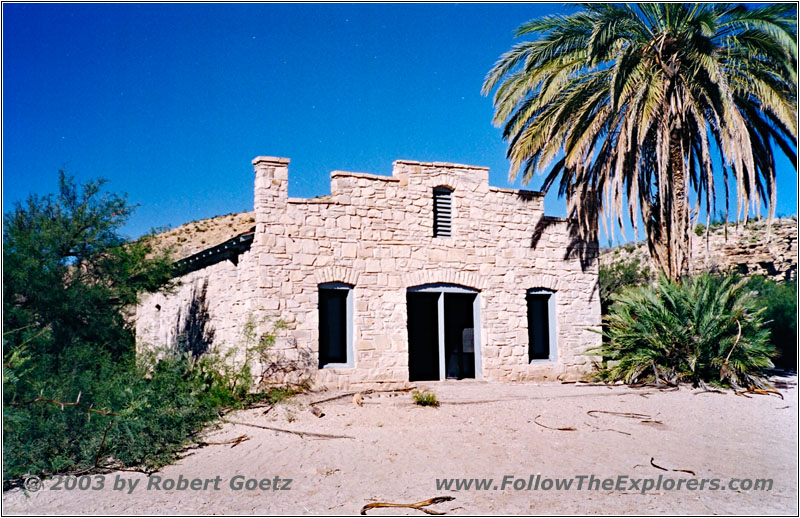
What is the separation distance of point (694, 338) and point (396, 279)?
18.3 feet

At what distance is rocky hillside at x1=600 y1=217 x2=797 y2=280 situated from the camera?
25.8 m

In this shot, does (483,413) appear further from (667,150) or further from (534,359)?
(667,150)

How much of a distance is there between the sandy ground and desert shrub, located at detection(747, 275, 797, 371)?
256 inches

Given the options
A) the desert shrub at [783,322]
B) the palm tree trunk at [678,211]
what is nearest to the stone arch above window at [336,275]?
the palm tree trunk at [678,211]

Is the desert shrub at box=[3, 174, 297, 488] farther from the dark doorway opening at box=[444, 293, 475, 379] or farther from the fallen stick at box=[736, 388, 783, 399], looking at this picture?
the fallen stick at box=[736, 388, 783, 399]

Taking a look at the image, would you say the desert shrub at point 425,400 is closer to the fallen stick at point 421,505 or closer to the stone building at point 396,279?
the stone building at point 396,279

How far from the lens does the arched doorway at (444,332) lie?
13.7 metres

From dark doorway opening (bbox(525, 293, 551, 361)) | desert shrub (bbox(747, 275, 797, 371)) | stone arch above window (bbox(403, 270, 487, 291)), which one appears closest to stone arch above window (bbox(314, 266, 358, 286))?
stone arch above window (bbox(403, 270, 487, 291))

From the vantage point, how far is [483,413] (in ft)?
33.1

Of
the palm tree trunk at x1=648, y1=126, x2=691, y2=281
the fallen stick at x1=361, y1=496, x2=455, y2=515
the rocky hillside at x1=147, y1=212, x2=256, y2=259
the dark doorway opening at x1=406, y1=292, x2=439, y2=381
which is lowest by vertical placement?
the fallen stick at x1=361, y1=496, x2=455, y2=515

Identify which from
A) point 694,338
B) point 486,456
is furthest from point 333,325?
point 694,338

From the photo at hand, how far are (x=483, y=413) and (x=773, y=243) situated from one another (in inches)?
838

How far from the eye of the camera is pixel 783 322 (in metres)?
17.9

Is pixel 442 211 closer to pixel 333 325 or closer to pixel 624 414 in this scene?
pixel 333 325
